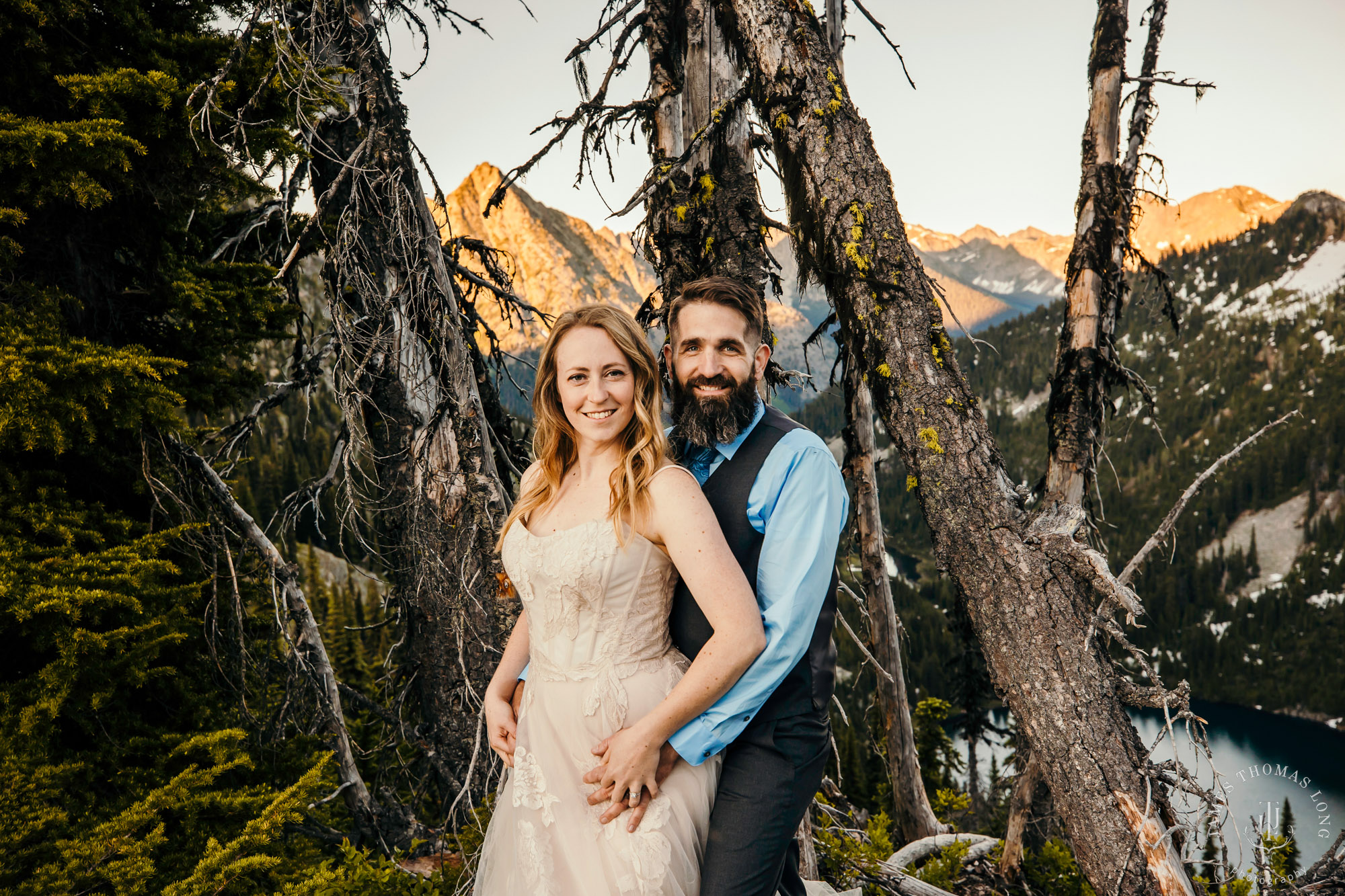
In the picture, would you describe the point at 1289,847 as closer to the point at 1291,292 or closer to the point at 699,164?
the point at 699,164

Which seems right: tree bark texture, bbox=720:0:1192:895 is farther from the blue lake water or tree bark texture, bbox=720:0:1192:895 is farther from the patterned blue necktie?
the blue lake water

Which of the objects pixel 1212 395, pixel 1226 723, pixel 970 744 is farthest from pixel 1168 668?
pixel 970 744

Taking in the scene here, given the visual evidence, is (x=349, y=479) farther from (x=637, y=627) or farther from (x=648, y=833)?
(x=648, y=833)

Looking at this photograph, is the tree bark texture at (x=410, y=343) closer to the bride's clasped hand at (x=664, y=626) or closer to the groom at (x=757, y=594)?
the bride's clasped hand at (x=664, y=626)

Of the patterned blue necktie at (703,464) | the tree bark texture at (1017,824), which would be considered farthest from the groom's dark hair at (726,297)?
the tree bark texture at (1017,824)

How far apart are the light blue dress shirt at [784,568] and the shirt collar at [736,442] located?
0.17m

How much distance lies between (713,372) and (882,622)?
5.30m

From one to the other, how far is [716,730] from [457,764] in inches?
152

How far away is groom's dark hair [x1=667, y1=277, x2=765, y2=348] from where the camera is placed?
2688mm

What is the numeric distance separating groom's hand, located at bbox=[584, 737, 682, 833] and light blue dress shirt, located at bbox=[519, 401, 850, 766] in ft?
0.18

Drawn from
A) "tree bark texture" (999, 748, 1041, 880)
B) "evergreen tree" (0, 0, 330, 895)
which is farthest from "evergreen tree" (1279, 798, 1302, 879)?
"evergreen tree" (0, 0, 330, 895)

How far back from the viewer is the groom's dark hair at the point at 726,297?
2.69m

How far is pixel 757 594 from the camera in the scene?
2.42 m

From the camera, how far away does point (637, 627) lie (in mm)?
2410
